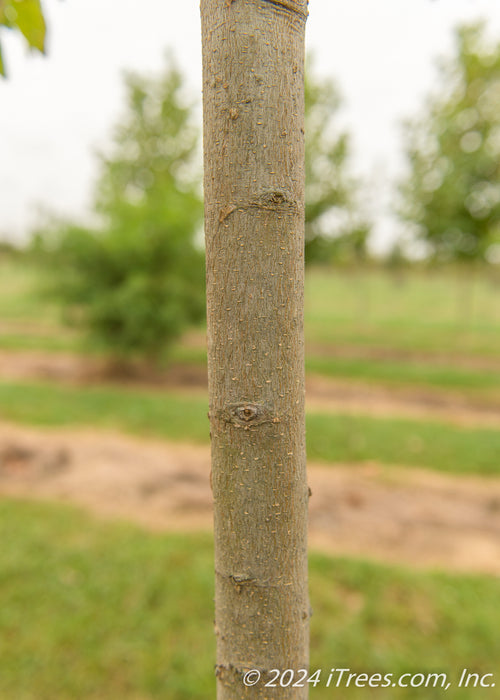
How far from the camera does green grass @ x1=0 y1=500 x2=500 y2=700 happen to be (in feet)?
8.95

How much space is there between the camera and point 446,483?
5.19 metres

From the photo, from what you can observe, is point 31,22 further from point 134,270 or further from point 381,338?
point 381,338

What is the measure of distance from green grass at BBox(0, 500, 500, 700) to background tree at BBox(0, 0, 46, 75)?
2994 mm

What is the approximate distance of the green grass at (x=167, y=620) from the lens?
2.73m

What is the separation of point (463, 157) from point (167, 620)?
10749 mm

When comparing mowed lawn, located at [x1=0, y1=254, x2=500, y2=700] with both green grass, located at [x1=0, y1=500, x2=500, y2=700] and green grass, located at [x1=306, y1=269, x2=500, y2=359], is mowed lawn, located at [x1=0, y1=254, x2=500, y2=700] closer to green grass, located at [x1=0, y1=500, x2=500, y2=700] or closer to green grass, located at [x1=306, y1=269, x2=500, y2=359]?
green grass, located at [x1=0, y1=500, x2=500, y2=700]

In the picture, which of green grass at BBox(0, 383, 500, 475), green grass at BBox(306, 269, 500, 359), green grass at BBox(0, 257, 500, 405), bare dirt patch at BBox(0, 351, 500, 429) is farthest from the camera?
green grass at BBox(306, 269, 500, 359)

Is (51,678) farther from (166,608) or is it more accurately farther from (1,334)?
(1,334)

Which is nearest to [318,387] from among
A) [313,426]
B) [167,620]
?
[313,426]

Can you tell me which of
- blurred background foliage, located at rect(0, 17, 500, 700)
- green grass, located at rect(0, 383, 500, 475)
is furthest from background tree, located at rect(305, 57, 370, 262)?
green grass, located at rect(0, 383, 500, 475)

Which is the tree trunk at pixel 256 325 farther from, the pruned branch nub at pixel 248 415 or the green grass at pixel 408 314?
the green grass at pixel 408 314

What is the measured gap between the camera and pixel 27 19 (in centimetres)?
117

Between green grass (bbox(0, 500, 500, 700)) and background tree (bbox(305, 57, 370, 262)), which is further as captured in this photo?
background tree (bbox(305, 57, 370, 262))

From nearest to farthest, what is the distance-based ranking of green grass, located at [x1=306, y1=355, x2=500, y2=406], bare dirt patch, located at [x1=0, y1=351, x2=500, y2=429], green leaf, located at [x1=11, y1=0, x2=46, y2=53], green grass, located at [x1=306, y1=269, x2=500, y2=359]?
green leaf, located at [x1=11, y1=0, x2=46, y2=53], bare dirt patch, located at [x1=0, y1=351, x2=500, y2=429], green grass, located at [x1=306, y1=355, x2=500, y2=406], green grass, located at [x1=306, y1=269, x2=500, y2=359]
